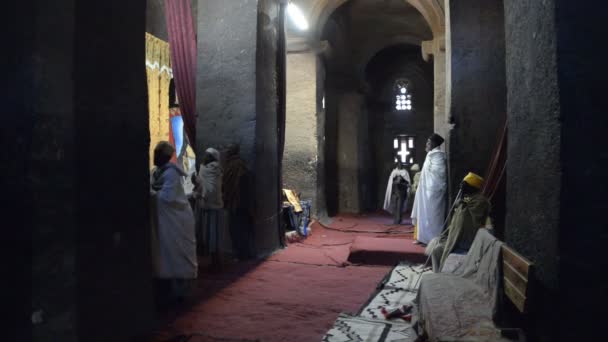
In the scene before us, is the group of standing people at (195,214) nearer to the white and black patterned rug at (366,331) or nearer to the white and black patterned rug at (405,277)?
the white and black patterned rug at (366,331)

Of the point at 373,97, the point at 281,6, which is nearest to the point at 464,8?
the point at 281,6

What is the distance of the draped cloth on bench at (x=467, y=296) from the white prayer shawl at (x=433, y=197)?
342cm

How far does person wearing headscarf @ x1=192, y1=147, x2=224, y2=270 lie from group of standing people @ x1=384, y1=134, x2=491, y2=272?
257cm

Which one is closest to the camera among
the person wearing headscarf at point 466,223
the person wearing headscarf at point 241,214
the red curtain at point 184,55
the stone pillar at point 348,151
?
the person wearing headscarf at point 466,223

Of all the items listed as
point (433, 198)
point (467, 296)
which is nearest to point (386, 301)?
point (467, 296)

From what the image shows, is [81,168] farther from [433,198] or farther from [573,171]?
[433,198]

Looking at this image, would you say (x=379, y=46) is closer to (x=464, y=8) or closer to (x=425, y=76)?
(x=425, y=76)

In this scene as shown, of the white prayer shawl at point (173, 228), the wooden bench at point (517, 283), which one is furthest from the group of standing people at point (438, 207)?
the white prayer shawl at point (173, 228)

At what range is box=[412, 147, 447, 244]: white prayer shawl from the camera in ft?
24.0

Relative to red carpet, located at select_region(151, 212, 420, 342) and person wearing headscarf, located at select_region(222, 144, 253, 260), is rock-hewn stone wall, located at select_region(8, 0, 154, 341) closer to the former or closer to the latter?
red carpet, located at select_region(151, 212, 420, 342)

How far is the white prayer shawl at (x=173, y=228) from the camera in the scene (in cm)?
417

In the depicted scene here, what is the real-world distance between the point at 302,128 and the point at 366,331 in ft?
24.2

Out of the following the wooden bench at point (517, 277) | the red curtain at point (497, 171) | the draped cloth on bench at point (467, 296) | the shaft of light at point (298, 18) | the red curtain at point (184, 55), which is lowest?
the draped cloth on bench at point (467, 296)

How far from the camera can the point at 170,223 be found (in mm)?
4203
